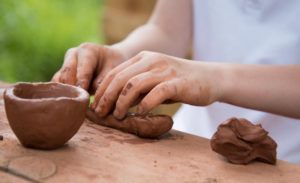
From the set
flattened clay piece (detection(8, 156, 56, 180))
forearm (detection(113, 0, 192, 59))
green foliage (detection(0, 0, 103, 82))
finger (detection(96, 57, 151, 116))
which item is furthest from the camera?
green foliage (detection(0, 0, 103, 82))

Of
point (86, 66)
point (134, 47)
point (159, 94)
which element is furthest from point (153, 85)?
point (134, 47)

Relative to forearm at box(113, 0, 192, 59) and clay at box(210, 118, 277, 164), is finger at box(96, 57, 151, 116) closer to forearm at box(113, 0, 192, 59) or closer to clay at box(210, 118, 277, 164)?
clay at box(210, 118, 277, 164)

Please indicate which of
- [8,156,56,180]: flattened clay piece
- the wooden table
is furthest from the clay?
[8,156,56,180]: flattened clay piece

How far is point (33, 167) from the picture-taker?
960mm

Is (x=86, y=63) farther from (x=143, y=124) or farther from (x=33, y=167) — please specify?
(x=33, y=167)

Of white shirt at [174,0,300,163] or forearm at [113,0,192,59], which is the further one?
forearm at [113,0,192,59]

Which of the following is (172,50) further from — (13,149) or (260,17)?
(13,149)

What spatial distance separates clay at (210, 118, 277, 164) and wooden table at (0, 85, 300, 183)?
0.05 feet

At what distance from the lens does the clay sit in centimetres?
108

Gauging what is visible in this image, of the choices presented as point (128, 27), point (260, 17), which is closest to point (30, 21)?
point (128, 27)

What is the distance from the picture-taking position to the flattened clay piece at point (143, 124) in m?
1.17

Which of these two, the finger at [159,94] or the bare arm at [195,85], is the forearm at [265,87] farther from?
the finger at [159,94]

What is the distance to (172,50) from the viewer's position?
1936 mm

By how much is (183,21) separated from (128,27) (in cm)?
120
